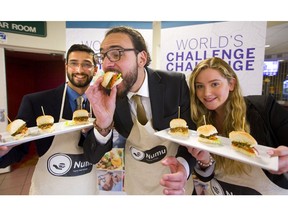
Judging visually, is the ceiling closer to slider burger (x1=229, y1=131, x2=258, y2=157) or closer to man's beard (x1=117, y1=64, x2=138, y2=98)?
slider burger (x1=229, y1=131, x2=258, y2=157)

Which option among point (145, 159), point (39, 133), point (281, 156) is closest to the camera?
point (281, 156)

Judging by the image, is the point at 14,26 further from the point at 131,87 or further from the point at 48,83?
the point at 131,87

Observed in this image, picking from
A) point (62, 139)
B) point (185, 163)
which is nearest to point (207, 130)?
point (185, 163)

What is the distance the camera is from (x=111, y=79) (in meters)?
1.22

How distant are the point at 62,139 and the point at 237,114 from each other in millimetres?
1234

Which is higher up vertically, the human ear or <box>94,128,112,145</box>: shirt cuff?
the human ear

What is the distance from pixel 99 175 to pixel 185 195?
28.3 inches

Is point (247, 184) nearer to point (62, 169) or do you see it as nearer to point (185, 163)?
point (185, 163)

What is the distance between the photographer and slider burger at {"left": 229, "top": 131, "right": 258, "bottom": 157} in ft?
3.66

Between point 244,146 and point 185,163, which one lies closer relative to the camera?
point 244,146

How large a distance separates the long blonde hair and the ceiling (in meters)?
0.28

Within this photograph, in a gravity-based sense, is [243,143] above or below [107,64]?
below

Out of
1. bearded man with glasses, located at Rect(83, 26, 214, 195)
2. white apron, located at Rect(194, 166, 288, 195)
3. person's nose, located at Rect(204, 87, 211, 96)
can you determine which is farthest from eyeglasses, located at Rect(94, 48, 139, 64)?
white apron, located at Rect(194, 166, 288, 195)
